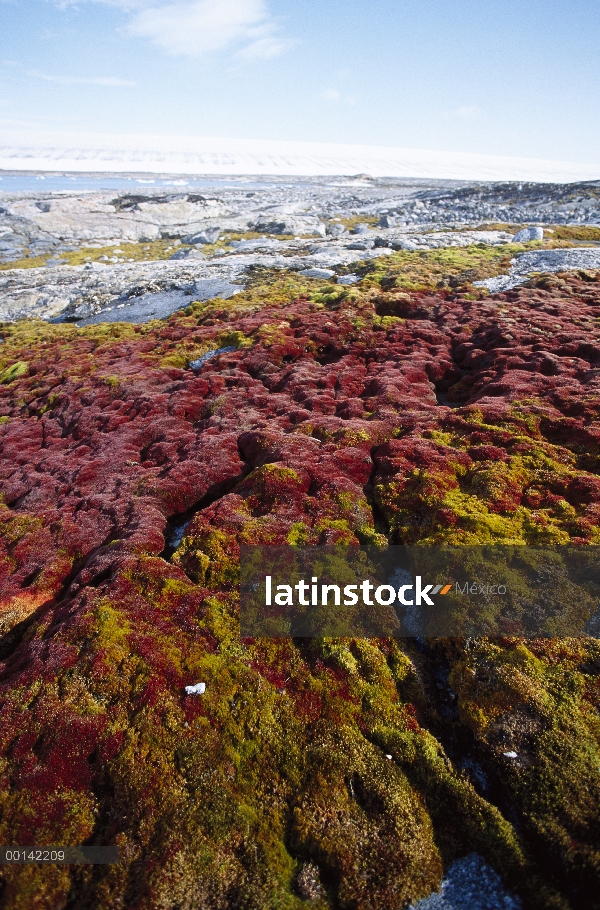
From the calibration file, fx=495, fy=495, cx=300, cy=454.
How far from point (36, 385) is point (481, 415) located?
103 ft

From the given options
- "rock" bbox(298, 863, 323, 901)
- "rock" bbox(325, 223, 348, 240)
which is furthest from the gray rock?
"rock" bbox(298, 863, 323, 901)

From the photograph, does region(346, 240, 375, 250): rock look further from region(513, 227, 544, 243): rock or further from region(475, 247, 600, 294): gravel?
region(475, 247, 600, 294): gravel

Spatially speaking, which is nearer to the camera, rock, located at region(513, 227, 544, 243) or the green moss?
the green moss

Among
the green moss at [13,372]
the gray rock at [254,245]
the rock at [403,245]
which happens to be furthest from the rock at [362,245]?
the green moss at [13,372]

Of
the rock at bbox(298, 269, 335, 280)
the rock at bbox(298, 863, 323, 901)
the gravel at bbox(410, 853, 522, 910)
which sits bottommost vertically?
the rock at bbox(298, 863, 323, 901)

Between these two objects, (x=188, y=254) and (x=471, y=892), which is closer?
(x=471, y=892)

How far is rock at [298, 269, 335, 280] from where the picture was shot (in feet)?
199

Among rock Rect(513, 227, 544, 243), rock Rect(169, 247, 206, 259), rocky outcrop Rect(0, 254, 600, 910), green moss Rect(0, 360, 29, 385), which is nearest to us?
rocky outcrop Rect(0, 254, 600, 910)

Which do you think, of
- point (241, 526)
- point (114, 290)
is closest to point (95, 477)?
point (241, 526)

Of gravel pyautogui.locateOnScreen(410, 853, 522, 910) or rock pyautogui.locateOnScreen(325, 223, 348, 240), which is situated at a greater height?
rock pyautogui.locateOnScreen(325, 223, 348, 240)

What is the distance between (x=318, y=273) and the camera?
6203 cm

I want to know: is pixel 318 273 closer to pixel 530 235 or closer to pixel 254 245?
pixel 254 245

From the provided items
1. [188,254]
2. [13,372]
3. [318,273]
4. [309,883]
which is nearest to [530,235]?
[318,273]

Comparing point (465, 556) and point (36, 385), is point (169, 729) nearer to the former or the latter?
point (465, 556)
